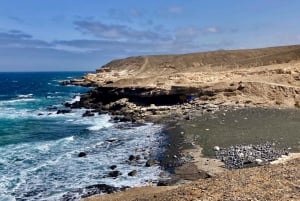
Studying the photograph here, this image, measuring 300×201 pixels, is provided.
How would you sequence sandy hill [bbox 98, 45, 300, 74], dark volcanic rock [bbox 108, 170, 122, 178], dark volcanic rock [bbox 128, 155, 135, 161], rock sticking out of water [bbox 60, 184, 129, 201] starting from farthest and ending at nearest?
sandy hill [bbox 98, 45, 300, 74], dark volcanic rock [bbox 128, 155, 135, 161], dark volcanic rock [bbox 108, 170, 122, 178], rock sticking out of water [bbox 60, 184, 129, 201]

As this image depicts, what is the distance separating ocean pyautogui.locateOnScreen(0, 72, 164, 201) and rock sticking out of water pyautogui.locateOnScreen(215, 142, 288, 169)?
4.30 metres

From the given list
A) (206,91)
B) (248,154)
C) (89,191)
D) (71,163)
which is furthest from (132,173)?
(206,91)

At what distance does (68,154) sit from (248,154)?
13154mm

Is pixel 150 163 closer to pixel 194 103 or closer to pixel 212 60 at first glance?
pixel 194 103

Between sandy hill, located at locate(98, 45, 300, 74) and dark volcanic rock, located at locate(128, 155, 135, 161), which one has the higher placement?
sandy hill, located at locate(98, 45, 300, 74)

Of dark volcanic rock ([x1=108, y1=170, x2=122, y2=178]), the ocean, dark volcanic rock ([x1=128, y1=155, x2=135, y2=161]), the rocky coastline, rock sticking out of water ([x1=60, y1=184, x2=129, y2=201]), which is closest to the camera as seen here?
rock sticking out of water ([x1=60, y1=184, x2=129, y2=201])

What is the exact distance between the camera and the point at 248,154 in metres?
25.4

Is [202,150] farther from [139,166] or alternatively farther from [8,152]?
[8,152]

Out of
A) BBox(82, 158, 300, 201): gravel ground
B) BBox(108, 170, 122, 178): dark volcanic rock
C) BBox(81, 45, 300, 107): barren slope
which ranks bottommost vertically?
BBox(108, 170, 122, 178): dark volcanic rock

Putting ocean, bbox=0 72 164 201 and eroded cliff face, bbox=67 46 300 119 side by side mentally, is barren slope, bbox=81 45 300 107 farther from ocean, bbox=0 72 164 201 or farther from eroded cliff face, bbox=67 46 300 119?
ocean, bbox=0 72 164 201

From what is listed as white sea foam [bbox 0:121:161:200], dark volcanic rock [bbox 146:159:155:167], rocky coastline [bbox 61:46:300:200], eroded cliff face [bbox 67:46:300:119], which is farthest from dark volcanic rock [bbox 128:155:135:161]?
eroded cliff face [bbox 67:46:300:119]

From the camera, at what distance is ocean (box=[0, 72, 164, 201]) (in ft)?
76.4

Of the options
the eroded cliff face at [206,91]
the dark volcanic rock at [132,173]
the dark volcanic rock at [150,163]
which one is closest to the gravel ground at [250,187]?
the dark volcanic rock at [132,173]

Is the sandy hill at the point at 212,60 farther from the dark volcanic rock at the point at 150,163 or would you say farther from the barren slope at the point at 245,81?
the dark volcanic rock at the point at 150,163
